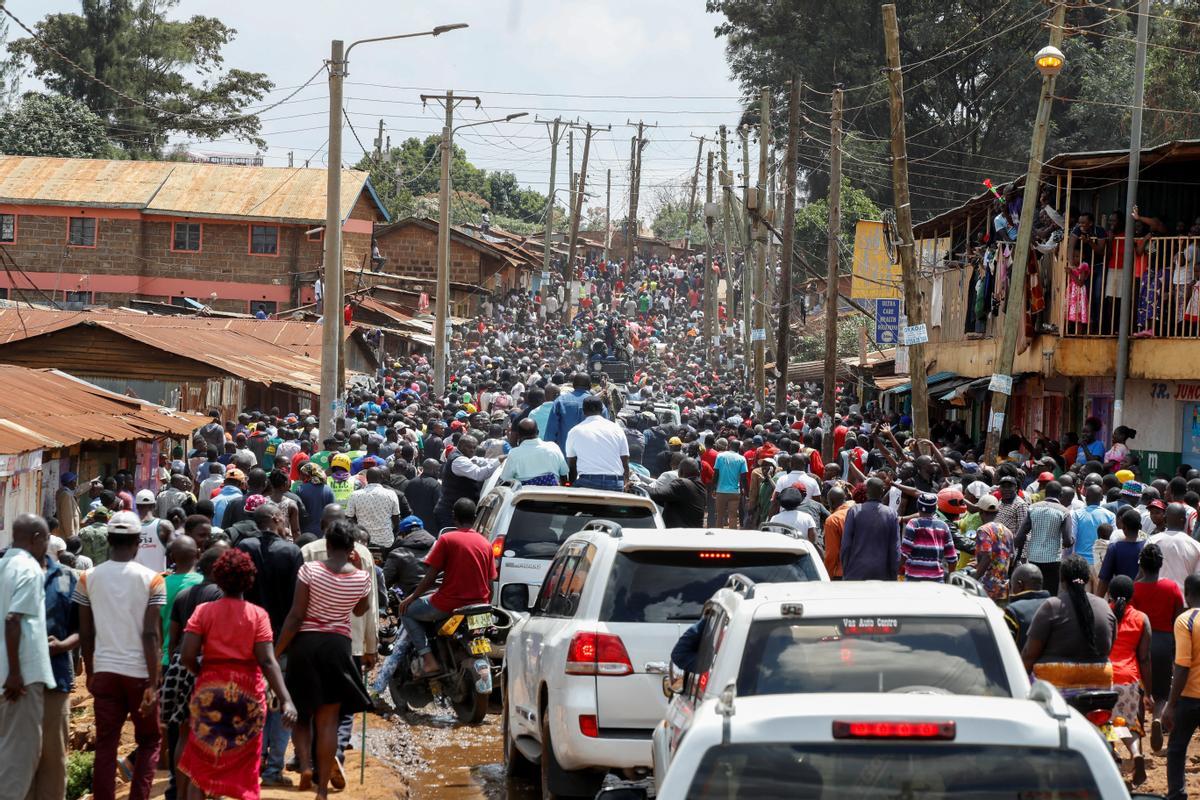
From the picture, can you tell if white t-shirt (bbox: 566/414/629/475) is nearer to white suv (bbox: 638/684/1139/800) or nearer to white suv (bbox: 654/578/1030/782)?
white suv (bbox: 654/578/1030/782)

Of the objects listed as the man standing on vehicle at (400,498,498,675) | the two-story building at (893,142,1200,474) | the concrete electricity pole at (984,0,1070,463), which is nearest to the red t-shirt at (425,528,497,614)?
the man standing on vehicle at (400,498,498,675)

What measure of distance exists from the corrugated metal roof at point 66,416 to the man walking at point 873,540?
8.86m

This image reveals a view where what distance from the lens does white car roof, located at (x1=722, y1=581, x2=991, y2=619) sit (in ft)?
18.7

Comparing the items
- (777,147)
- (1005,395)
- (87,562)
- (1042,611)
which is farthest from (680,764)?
(777,147)

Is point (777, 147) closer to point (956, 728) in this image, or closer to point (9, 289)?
point (9, 289)

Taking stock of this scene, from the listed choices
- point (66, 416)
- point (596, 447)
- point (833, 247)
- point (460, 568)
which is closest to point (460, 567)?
point (460, 568)

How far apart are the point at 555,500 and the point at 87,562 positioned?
3.94 meters

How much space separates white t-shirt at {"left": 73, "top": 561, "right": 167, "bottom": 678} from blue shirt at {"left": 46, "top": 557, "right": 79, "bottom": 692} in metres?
0.23

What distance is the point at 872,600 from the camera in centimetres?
578

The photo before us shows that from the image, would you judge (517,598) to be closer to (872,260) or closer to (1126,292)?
(1126,292)

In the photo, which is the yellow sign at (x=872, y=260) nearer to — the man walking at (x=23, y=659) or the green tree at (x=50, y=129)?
the man walking at (x=23, y=659)

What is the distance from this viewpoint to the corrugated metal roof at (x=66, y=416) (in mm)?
18047

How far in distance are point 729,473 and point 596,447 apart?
763 cm

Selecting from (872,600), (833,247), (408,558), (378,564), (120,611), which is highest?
(833,247)
